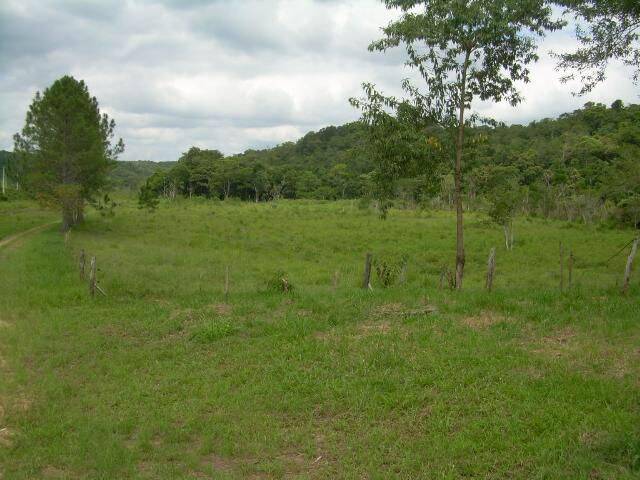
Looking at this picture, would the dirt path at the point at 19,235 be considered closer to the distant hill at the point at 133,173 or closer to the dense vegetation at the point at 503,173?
the dense vegetation at the point at 503,173

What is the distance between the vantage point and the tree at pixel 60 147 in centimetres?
3488

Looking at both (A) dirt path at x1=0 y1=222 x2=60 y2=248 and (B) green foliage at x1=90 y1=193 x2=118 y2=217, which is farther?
(B) green foliage at x1=90 y1=193 x2=118 y2=217

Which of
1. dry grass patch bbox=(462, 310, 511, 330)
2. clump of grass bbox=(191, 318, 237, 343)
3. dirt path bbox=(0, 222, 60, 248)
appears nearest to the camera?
dry grass patch bbox=(462, 310, 511, 330)

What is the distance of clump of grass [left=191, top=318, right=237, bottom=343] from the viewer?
11.0 meters

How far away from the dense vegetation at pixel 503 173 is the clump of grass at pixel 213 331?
5825 mm

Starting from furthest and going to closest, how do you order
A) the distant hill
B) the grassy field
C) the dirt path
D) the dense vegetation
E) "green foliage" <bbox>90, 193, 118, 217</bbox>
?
1. the distant hill
2. "green foliage" <bbox>90, 193, 118, 217</bbox>
3. the dirt path
4. the dense vegetation
5. the grassy field

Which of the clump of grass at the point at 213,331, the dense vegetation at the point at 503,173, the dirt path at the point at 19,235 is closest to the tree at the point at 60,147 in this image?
the dirt path at the point at 19,235

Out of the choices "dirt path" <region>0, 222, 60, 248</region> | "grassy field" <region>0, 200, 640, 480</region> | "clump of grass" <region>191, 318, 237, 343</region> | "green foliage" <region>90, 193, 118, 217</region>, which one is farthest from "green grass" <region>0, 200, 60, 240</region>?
"clump of grass" <region>191, 318, 237, 343</region>

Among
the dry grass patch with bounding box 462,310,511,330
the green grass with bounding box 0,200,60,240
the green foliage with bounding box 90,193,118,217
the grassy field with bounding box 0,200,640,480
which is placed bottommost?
the grassy field with bounding box 0,200,640,480

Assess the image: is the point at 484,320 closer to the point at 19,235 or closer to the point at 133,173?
the point at 19,235

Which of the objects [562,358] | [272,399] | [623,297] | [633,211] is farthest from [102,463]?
[633,211]

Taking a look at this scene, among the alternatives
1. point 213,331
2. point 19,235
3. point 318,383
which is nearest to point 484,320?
point 318,383

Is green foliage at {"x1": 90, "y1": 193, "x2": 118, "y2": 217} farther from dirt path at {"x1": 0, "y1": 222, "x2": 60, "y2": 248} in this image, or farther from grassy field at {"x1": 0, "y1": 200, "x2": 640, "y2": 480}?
grassy field at {"x1": 0, "y1": 200, "x2": 640, "y2": 480}

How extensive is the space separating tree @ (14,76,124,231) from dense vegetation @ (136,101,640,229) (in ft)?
55.0
